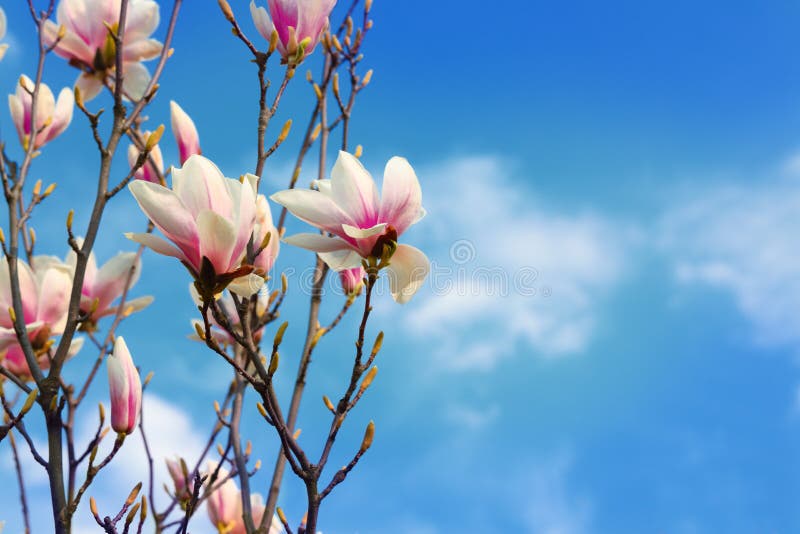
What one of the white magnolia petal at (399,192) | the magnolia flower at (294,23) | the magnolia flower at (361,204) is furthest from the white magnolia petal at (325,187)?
the magnolia flower at (294,23)

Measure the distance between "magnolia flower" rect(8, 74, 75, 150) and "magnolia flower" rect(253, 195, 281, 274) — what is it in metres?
1.06

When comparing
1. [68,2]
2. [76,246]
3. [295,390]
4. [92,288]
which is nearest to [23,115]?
[68,2]

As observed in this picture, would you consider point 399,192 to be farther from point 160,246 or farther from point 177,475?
point 177,475

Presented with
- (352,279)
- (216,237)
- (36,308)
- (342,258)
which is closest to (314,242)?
(342,258)

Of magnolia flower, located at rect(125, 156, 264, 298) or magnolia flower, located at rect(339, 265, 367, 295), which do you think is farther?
magnolia flower, located at rect(339, 265, 367, 295)

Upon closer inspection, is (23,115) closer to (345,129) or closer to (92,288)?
(92,288)

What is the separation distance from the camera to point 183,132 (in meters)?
1.86

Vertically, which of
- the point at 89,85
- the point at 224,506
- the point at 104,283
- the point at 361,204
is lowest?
the point at 224,506

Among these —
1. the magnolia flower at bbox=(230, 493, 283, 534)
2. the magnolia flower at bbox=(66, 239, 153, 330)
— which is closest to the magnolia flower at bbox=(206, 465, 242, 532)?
the magnolia flower at bbox=(230, 493, 283, 534)

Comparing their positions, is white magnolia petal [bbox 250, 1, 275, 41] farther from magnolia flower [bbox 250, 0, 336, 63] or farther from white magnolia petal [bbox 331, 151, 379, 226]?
A: white magnolia petal [bbox 331, 151, 379, 226]

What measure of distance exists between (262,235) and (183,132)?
52 cm

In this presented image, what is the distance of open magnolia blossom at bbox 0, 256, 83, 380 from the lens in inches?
69.6

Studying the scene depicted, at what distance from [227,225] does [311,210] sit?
0.71ft

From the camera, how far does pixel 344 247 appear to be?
4.64 feet
